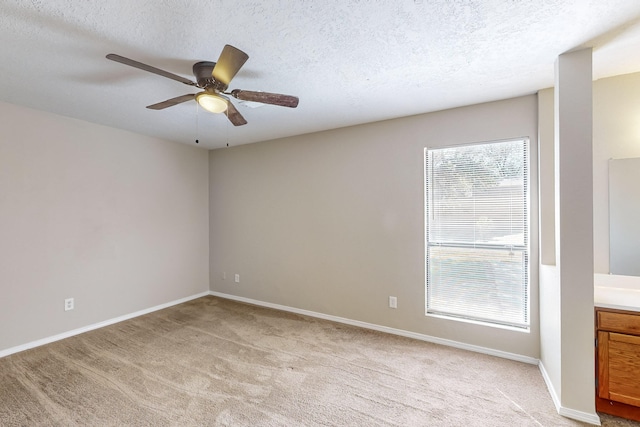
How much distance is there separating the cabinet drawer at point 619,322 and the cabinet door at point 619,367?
35 millimetres

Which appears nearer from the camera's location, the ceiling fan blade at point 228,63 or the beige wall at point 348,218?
the ceiling fan blade at point 228,63

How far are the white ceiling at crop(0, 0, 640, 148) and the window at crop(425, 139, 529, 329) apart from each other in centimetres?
61

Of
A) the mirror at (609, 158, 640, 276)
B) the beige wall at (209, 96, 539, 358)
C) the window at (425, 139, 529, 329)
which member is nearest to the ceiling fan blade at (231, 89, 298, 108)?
the beige wall at (209, 96, 539, 358)

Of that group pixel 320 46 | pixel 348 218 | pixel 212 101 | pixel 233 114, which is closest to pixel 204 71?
pixel 212 101

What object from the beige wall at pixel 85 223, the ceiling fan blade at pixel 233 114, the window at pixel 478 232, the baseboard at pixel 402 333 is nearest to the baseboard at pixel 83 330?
the beige wall at pixel 85 223

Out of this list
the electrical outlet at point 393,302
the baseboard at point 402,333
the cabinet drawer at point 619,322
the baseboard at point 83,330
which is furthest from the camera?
the electrical outlet at point 393,302

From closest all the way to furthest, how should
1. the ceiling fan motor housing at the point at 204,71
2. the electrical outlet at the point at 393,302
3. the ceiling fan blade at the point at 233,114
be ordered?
the ceiling fan motor housing at the point at 204,71
the ceiling fan blade at the point at 233,114
the electrical outlet at the point at 393,302

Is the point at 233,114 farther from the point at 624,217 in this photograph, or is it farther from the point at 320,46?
the point at 624,217

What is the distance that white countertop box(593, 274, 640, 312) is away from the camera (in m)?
1.87

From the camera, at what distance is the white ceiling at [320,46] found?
1.49m

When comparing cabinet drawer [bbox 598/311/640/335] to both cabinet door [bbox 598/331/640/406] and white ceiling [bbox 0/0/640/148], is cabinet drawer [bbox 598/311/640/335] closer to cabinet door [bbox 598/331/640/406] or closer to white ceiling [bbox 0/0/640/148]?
cabinet door [bbox 598/331/640/406]

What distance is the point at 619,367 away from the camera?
72.8 inches

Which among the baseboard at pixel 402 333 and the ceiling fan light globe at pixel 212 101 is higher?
the ceiling fan light globe at pixel 212 101

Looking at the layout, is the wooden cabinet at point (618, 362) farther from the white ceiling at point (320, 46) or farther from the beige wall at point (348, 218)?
the white ceiling at point (320, 46)
